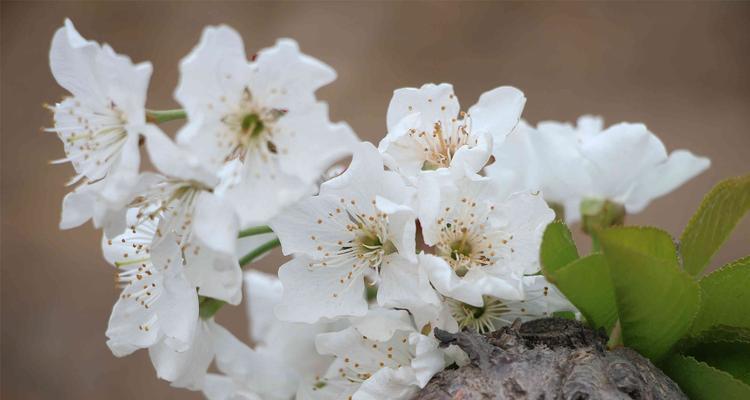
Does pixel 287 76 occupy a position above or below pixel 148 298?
above

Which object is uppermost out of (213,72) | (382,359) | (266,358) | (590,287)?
(213,72)

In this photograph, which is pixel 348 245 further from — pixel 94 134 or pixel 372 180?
pixel 94 134

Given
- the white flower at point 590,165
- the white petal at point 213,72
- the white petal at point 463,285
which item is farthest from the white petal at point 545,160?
the white petal at point 213,72

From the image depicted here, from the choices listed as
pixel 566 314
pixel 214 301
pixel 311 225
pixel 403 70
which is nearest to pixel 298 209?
pixel 311 225

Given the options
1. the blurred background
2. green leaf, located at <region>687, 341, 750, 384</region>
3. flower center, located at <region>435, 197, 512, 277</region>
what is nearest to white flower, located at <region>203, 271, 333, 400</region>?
flower center, located at <region>435, 197, 512, 277</region>

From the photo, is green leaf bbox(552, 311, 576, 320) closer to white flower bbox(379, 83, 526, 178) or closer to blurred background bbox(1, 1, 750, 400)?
white flower bbox(379, 83, 526, 178)

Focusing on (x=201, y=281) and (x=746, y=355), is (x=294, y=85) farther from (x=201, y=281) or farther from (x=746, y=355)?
(x=746, y=355)

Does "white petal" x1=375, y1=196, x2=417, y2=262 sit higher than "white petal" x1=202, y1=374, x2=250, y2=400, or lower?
higher
